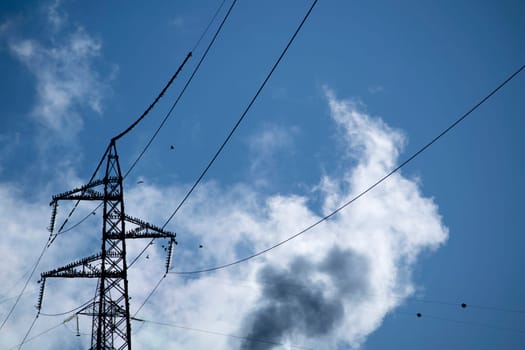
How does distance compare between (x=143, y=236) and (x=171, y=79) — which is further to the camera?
(x=143, y=236)

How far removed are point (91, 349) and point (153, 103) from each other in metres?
13.3

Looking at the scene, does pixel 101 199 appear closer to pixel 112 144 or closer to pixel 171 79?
pixel 112 144

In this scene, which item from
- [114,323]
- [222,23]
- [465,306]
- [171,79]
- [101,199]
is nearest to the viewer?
[222,23]

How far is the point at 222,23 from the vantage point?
12.4m

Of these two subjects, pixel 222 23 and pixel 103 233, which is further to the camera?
pixel 103 233

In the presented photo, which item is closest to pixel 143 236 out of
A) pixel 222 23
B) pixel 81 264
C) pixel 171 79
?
pixel 81 264

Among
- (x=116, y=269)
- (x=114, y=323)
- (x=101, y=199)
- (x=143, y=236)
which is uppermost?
(x=101, y=199)

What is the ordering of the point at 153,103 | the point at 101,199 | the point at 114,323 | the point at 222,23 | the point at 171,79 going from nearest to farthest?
the point at 222,23
the point at 171,79
the point at 153,103
the point at 114,323
the point at 101,199

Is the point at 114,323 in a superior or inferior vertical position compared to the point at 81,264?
inferior

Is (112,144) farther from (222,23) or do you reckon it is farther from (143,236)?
(222,23)

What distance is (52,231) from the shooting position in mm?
25328

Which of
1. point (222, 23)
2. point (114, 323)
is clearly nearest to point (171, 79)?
point (222, 23)

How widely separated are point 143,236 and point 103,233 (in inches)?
84.7

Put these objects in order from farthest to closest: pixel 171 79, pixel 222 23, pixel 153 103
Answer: pixel 153 103, pixel 171 79, pixel 222 23
